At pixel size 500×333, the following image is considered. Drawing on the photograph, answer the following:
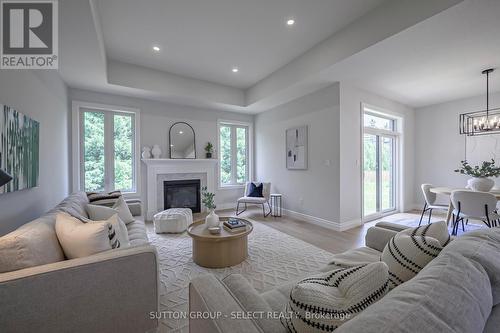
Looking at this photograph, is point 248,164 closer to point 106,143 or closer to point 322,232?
point 322,232

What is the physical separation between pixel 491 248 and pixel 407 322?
684 mm

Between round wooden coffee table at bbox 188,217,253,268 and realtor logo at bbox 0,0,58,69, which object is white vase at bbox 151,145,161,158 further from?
round wooden coffee table at bbox 188,217,253,268

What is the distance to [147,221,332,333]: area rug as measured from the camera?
1.86 meters

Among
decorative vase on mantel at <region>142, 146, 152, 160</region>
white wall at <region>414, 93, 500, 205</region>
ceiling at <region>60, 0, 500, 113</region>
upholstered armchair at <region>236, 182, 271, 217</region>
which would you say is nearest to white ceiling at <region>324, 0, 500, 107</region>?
ceiling at <region>60, 0, 500, 113</region>

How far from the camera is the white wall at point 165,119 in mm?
4270

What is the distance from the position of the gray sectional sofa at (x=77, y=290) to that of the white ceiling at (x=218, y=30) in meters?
2.63

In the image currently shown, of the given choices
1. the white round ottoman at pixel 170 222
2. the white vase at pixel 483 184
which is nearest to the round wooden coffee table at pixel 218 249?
the white round ottoman at pixel 170 222

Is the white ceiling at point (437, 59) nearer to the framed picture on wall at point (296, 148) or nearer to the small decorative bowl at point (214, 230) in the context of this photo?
the framed picture on wall at point (296, 148)

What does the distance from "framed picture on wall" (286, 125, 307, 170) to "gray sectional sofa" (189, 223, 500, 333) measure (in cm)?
341

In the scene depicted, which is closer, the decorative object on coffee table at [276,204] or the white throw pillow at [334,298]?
Result: the white throw pillow at [334,298]

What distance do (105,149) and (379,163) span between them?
5.89 meters

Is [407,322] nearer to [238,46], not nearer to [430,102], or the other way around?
[238,46]

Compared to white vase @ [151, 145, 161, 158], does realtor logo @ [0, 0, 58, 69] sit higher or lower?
higher

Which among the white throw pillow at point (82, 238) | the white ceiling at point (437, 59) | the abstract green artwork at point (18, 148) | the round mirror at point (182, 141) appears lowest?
the white throw pillow at point (82, 238)
